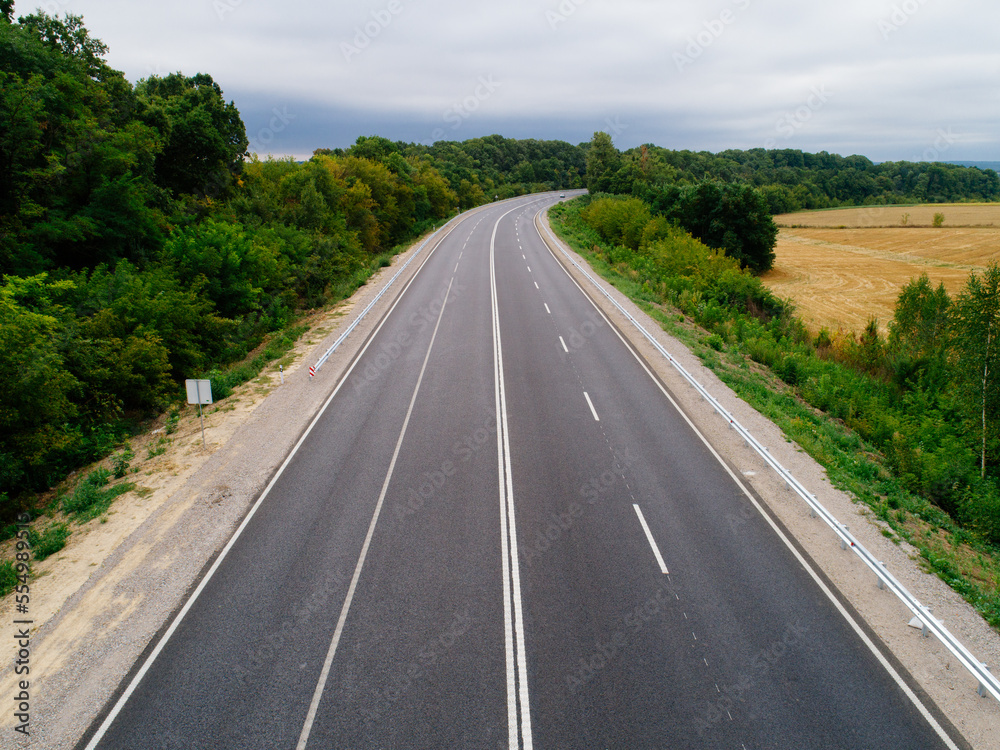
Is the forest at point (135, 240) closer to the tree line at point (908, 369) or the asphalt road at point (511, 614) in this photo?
the asphalt road at point (511, 614)

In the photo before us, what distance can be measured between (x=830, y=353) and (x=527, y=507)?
2068 cm

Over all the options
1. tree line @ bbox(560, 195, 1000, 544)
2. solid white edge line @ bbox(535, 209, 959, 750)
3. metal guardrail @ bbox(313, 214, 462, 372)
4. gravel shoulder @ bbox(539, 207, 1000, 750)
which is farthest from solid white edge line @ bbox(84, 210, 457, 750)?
tree line @ bbox(560, 195, 1000, 544)

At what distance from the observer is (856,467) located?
44.1ft

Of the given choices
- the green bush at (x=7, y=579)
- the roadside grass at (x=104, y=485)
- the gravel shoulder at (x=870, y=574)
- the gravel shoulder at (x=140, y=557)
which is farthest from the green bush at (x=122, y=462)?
the gravel shoulder at (x=870, y=574)

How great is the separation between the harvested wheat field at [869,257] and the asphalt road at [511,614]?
2914 centimetres

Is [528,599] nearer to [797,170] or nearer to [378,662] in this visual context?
[378,662]

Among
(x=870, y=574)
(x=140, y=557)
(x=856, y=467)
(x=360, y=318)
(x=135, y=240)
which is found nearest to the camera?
(x=870, y=574)

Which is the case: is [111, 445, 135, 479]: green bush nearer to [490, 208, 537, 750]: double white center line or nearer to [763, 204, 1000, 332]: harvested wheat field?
[490, 208, 537, 750]: double white center line

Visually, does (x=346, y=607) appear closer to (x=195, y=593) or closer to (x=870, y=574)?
(x=195, y=593)

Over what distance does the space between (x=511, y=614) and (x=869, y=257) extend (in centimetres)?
7124

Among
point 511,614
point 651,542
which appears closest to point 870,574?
→ point 651,542

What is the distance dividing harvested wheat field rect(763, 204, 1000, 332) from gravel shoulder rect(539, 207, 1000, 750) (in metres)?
24.4

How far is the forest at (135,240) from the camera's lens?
1387cm

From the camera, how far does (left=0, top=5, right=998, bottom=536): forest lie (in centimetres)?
1387
